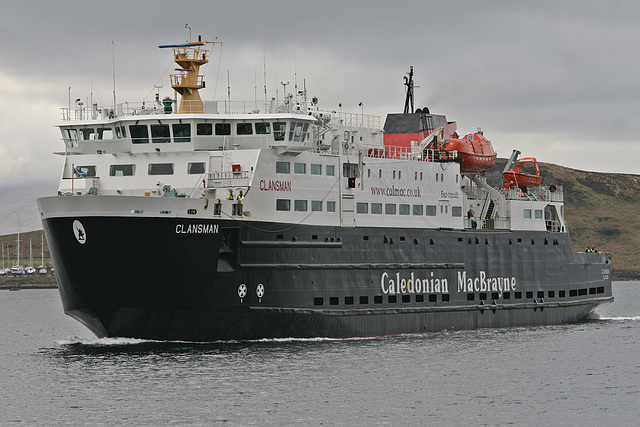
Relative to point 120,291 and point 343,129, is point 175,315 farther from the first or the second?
point 343,129

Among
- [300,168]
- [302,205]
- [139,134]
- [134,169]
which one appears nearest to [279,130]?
[300,168]

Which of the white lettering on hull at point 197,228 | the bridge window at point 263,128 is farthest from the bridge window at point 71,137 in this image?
the white lettering on hull at point 197,228

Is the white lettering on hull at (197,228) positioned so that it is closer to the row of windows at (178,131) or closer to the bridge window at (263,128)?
the row of windows at (178,131)

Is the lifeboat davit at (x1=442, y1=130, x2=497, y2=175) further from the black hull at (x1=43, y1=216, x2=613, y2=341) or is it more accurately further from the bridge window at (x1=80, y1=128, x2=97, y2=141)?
the bridge window at (x1=80, y1=128, x2=97, y2=141)

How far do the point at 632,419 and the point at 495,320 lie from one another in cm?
1804

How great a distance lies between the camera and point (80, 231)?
3222 centimetres

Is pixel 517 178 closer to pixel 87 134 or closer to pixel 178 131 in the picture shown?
pixel 178 131

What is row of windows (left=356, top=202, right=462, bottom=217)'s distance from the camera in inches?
1512

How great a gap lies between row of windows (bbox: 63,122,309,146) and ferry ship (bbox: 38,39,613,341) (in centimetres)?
5

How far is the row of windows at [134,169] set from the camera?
35.1m

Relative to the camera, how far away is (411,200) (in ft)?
133

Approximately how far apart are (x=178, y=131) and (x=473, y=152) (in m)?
14.6

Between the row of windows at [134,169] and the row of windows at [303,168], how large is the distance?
275 cm

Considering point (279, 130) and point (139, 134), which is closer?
point (139, 134)
